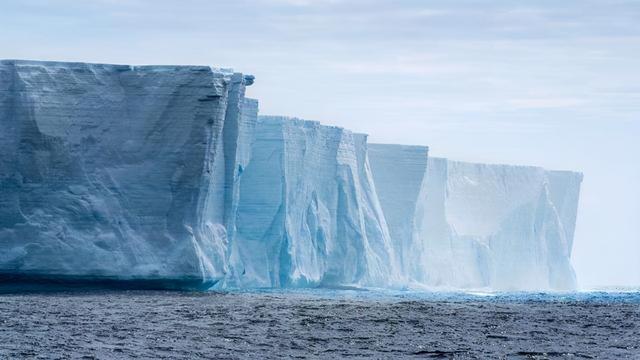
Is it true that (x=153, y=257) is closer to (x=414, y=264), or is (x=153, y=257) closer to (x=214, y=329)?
(x=214, y=329)

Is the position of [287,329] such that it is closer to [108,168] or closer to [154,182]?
[154,182]

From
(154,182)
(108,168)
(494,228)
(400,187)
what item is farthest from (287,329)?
(494,228)

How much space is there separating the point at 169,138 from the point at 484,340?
28.9 ft

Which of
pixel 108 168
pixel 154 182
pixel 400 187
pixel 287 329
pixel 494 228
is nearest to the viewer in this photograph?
pixel 287 329

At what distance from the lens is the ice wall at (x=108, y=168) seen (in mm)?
21906

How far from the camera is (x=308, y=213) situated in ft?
112

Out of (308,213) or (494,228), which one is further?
(494,228)

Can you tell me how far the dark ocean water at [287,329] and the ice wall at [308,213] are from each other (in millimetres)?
9026

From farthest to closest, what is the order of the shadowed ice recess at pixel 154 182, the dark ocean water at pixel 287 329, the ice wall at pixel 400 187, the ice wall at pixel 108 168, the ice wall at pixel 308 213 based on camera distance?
the ice wall at pixel 400 187
the ice wall at pixel 308 213
the shadowed ice recess at pixel 154 182
the ice wall at pixel 108 168
the dark ocean water at pixel 287 329

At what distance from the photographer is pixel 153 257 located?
22.5 m

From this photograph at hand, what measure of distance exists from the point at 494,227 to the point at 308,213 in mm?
15619

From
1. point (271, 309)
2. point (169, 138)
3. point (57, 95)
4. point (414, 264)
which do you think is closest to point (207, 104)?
point (169, 138)

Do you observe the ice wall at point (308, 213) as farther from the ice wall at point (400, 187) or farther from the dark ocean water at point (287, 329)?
the dark ocean water at point (287, 329)

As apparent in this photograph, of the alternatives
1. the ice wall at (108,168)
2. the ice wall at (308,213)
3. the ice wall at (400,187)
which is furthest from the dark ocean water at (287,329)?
the ice wall at (400,187)
